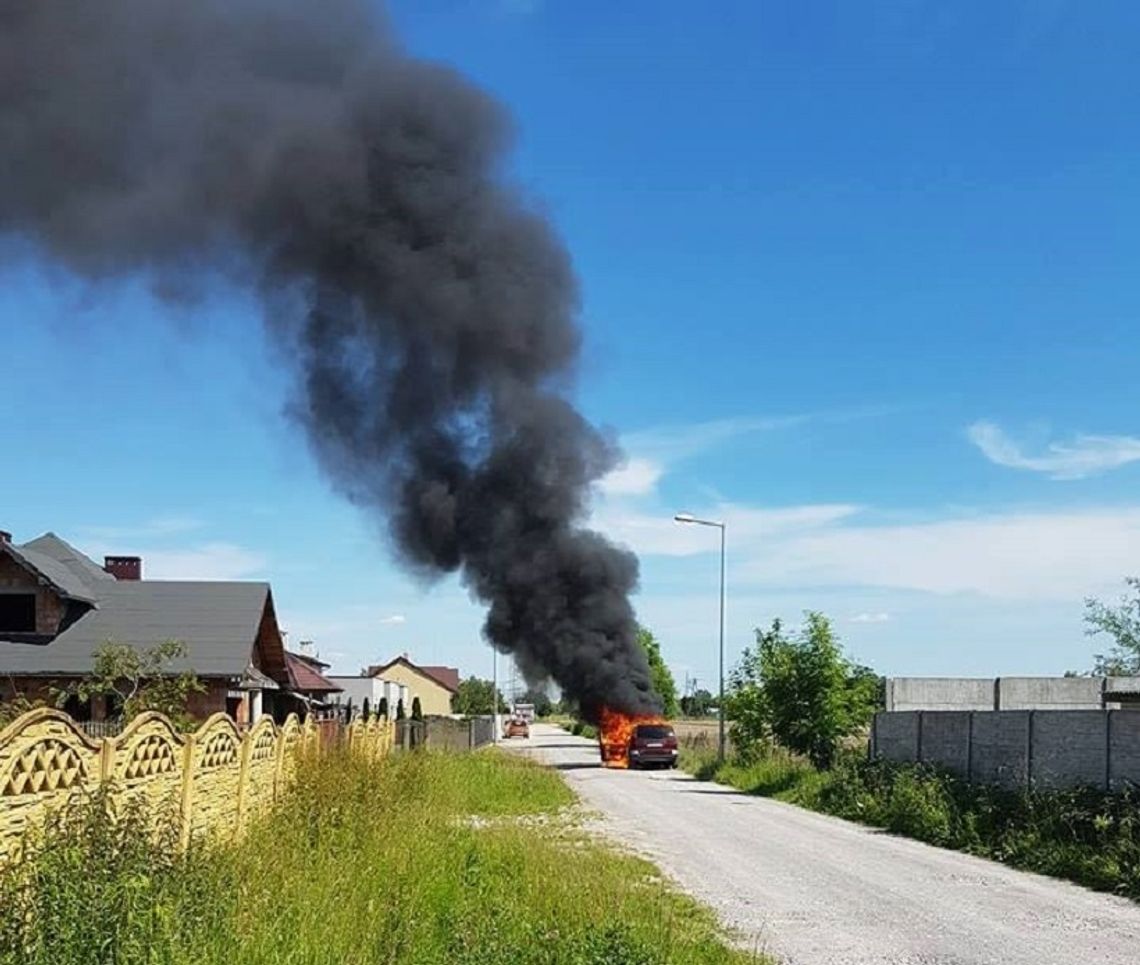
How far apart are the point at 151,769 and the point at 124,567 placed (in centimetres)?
3676

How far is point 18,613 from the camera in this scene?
3152cm

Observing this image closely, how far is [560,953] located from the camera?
7.24 m

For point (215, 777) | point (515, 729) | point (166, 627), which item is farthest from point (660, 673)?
point (215, 777)

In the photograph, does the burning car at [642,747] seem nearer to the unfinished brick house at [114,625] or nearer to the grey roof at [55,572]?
the unfinished brick house at [114,625]

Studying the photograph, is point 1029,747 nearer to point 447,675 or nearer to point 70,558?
point 70,558

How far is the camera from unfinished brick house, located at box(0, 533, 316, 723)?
98.4 feet

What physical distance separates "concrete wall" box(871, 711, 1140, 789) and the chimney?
26.6 meters

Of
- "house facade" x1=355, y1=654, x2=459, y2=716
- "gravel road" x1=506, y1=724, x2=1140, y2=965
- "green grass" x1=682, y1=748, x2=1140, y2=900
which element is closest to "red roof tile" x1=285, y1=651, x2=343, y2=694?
"green grass" x1=682, y1=748, x2=1140, y2=900

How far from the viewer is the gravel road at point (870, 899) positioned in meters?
10.1

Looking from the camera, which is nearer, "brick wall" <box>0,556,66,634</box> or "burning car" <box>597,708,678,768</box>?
"brick wall" <box>0,556,66,634</box>

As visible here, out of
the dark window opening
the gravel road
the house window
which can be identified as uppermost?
the house window

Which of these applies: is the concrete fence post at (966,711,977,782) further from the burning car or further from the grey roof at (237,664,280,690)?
the burning car

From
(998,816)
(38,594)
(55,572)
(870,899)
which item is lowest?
(870,899)

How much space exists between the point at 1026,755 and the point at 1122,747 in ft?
9.06
